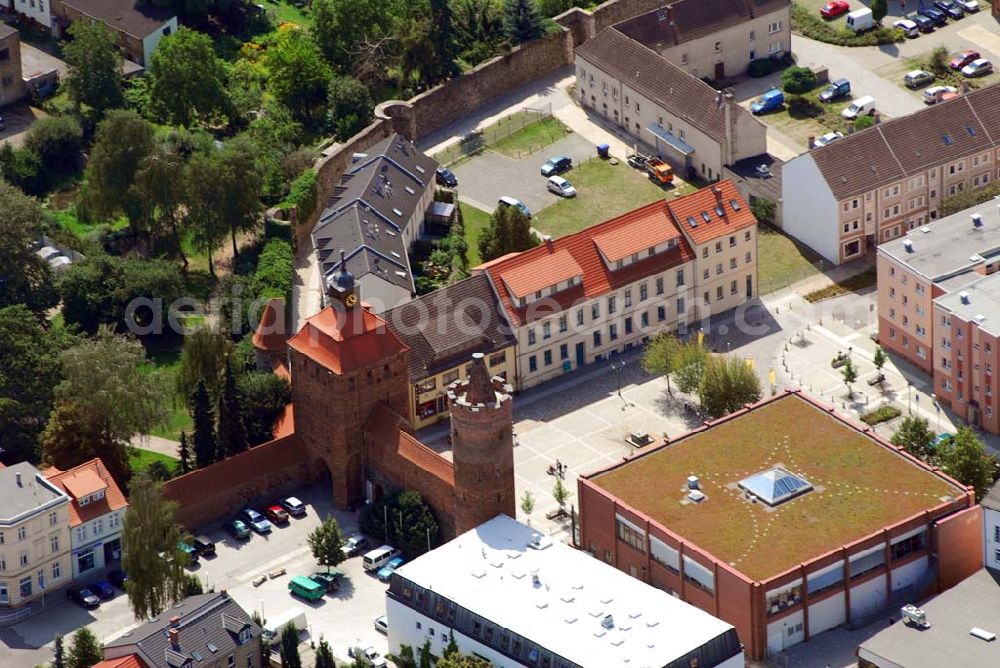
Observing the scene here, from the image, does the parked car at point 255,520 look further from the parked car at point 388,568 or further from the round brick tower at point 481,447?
the round brick tower at point 481,447

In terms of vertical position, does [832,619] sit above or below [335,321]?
below

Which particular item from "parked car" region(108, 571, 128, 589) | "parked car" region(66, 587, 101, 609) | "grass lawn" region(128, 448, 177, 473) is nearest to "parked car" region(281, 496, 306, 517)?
"grass lawn" region(128, 448, 177, 473)

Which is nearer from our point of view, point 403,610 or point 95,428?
point 403,610

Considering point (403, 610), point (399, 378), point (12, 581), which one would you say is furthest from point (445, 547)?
point (12, 581)

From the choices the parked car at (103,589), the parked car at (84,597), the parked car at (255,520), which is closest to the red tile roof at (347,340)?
the parked car at (255,520)

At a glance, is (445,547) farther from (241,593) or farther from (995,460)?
(995,460)

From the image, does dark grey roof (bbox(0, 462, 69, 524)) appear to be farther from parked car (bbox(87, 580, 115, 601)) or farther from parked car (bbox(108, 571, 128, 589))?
parked car (bbox(108, 571, 128, 589))

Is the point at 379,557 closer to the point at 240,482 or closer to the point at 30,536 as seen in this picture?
the point at 240,482
